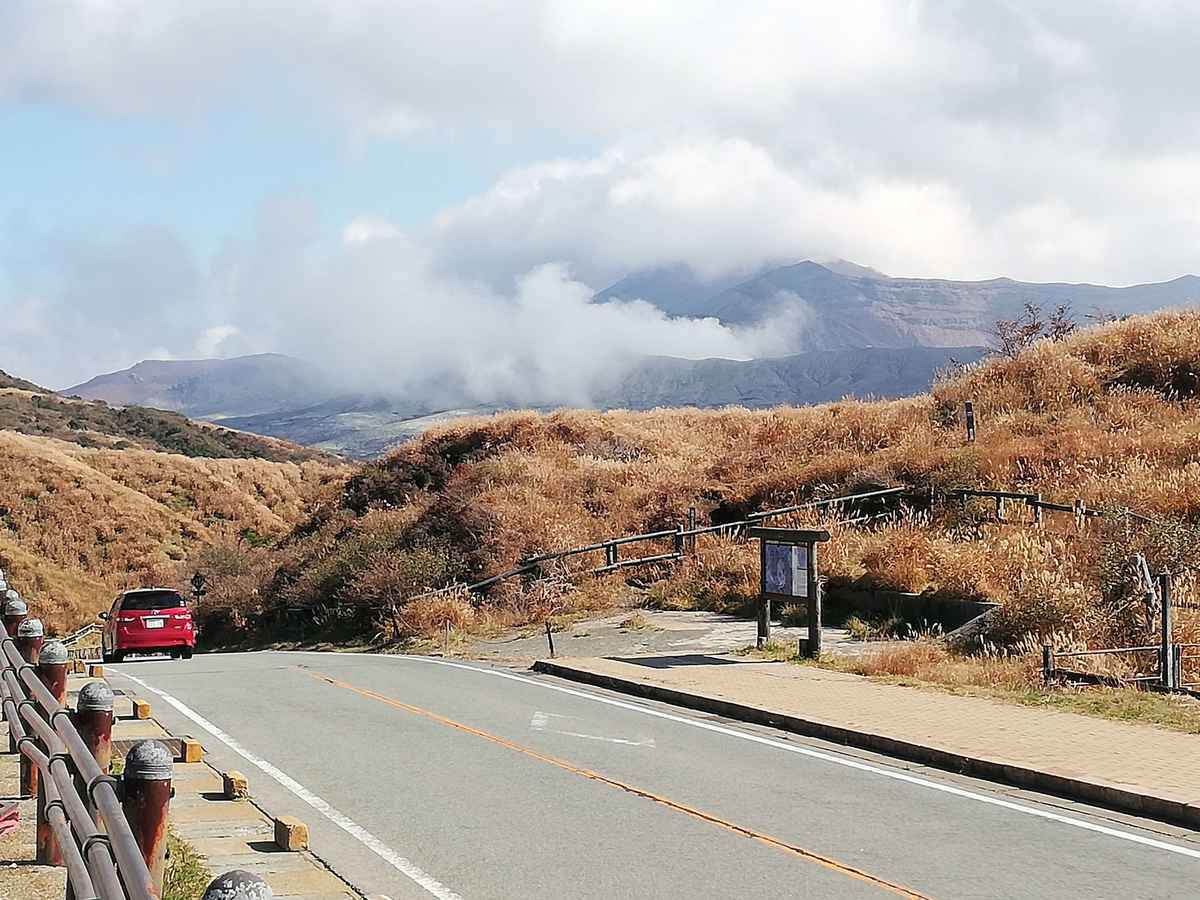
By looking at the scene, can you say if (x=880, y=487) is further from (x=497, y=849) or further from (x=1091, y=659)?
(x=497, y=849)

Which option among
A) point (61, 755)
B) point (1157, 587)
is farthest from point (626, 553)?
point (61, 755)

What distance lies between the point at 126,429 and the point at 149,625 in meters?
82.8

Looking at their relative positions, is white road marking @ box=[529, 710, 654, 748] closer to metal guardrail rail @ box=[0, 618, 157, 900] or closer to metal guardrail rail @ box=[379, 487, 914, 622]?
metal guardrail rail @ box=[0, 618, 157, 900]

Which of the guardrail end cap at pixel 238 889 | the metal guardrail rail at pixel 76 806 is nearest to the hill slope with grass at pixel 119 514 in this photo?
the metal guardrail rail at pixel 76 806

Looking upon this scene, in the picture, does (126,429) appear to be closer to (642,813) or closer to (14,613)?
(14,613)

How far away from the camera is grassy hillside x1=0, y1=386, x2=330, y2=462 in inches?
3709

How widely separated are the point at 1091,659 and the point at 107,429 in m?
97.2

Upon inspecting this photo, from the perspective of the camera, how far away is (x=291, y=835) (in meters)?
7.86

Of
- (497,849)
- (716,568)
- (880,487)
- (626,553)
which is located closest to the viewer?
(497,849)

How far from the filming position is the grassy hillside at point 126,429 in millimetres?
94206

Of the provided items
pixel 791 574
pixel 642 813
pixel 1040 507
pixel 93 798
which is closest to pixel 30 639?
pixel 642 813

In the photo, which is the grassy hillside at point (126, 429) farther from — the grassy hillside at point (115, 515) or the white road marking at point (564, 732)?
the white road marking at point (564, 732)

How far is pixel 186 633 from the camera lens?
2725 centimetres

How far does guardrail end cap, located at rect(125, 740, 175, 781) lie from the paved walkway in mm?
2111
